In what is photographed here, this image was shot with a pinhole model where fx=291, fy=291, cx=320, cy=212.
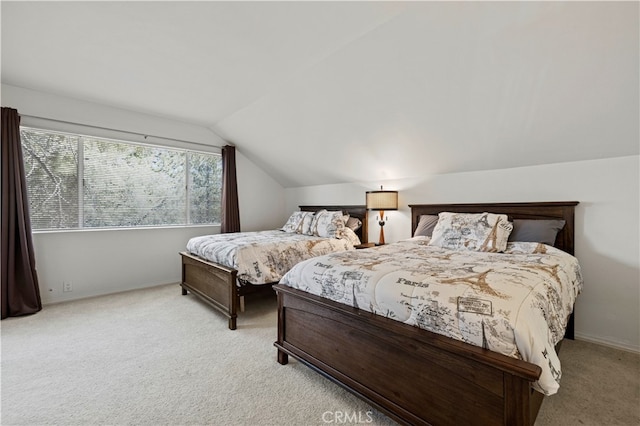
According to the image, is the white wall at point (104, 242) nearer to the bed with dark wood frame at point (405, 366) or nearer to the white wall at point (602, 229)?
the bed with dark wood frame at point (405, 366)

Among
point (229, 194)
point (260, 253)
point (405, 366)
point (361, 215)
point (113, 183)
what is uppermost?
point (113, 183)

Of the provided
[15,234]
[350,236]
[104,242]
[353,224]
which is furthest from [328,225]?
[15,234]

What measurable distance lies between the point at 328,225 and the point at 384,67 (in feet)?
6.88

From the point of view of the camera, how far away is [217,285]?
3016mm

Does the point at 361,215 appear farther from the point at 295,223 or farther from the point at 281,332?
the point at 281,332

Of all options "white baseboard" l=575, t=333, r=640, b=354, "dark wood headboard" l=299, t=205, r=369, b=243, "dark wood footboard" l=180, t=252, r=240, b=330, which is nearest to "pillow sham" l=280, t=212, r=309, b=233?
"dark wood headboard" l=299, t=205, r=369, b=243

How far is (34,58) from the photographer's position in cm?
259

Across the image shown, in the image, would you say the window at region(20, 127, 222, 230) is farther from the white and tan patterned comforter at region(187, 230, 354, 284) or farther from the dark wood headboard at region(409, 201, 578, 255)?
the dark wood headboard at region(409, 201, 578, 255)

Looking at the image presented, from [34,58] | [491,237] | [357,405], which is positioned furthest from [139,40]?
[491,237]

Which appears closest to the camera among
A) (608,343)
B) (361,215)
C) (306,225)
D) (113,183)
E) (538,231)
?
(608,343)

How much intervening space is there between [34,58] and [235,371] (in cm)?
320

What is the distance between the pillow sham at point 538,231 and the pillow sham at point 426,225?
0.76m
